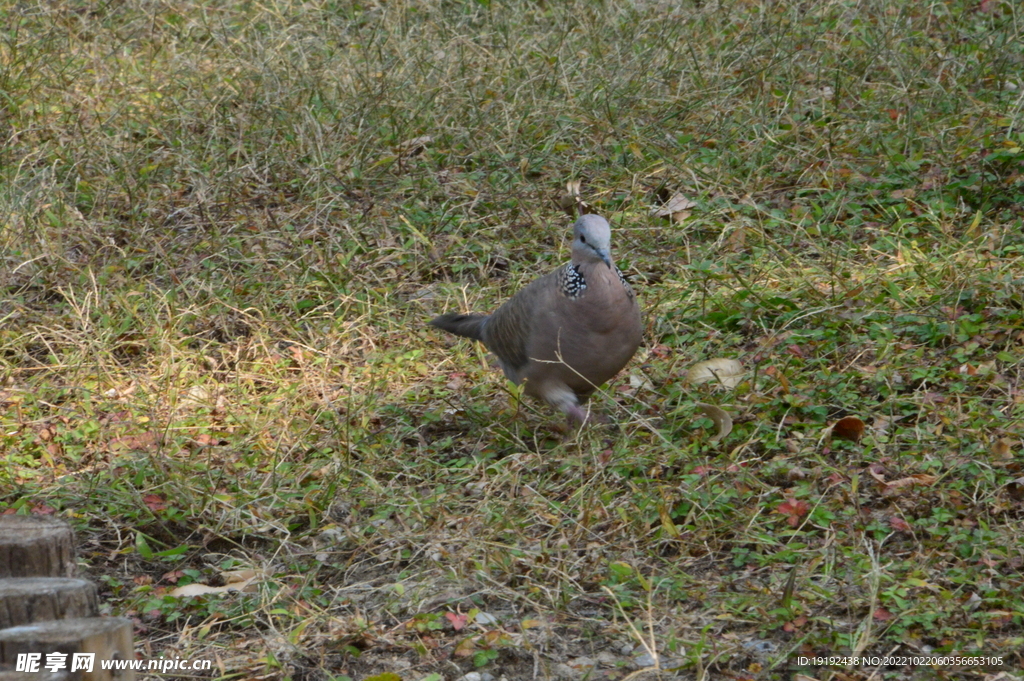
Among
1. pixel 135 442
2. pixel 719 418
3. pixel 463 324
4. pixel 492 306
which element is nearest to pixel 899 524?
pixel 719 418

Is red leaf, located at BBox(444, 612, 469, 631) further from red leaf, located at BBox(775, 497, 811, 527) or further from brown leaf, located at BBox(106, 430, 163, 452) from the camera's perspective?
brown leaf, located at BBox(106, 430, 163, 452)

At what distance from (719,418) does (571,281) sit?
669 millimetres

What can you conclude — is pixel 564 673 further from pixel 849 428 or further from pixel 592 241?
pixel 592 241

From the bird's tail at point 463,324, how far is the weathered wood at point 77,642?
2.53m

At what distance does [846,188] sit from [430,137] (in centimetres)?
215

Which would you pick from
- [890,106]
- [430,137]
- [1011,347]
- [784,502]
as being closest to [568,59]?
[430,137]

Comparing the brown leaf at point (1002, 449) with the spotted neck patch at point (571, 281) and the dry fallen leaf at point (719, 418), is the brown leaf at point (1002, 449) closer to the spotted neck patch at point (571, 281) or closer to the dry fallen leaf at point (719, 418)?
the dry fallen leaf at point (719, 418)

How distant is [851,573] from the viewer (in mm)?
3072

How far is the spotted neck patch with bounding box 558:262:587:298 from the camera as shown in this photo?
12.5 feet

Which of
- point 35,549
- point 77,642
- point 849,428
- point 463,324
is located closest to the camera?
point 77,642

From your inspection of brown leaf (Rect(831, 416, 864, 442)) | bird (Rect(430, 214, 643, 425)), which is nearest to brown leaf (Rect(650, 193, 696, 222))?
bird (Rect(430, 214, 643, 425))

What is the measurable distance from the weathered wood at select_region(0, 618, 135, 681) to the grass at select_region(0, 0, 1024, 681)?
1.03 meters

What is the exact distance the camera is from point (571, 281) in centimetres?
384

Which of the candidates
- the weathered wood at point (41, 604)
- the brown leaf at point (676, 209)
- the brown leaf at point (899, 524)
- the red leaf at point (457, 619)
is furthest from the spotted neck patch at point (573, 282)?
the weathered wood at point (41, 604)
